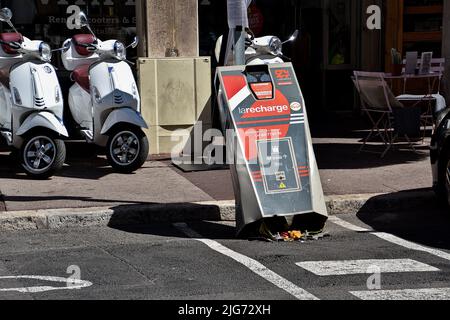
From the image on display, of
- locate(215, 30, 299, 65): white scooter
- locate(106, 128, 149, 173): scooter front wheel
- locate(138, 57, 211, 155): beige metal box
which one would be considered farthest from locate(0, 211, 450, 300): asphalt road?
locate(138, 57, 211, 155): beige metal box

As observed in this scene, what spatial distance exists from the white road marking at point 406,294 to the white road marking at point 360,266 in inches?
22.9

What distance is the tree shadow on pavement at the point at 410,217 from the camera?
862 cm

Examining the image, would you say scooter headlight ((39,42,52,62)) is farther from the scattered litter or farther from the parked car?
the parked car

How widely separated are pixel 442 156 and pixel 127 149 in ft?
12.3

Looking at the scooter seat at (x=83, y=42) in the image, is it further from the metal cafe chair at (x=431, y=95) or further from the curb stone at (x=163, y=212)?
the metal cafe chair at (x=431, y=95)

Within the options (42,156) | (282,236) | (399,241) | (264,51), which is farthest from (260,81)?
(264,51)

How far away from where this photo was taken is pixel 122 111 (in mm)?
10938

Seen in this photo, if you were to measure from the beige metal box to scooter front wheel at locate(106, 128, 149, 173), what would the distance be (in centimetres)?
130

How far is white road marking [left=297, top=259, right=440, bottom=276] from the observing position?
23.6ft

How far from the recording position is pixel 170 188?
33.6ft

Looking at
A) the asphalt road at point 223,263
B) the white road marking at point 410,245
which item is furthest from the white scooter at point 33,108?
the white road marking at point 410,245

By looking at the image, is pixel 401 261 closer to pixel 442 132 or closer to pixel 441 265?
pixel 441 265
